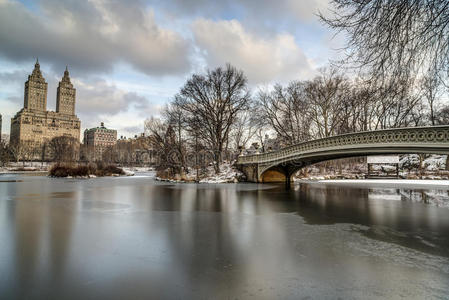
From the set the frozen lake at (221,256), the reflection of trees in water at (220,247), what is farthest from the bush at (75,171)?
the reflection of trees in water at (220,247)

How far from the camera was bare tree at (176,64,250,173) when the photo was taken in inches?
1219

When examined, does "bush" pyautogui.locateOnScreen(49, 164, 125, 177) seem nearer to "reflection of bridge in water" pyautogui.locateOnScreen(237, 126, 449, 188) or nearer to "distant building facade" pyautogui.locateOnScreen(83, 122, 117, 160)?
"reflection of bridge in water" pyautogui.locateOnScreen(237, 126, 449, 188)

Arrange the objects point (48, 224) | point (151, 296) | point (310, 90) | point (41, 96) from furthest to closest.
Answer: point (41, 96) → point (310, 90) → point (48, 224) → point (151, 296)

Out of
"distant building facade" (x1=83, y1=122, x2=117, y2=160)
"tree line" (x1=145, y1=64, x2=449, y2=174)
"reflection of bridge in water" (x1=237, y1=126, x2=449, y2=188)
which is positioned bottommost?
"reflection of bridge in water" (x1=237, y1=126, x2=449, y2=188)

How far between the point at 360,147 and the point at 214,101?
20125mm

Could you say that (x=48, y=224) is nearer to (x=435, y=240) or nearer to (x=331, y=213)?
(x=331, y=213)

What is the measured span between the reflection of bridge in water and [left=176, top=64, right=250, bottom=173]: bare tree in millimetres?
6245

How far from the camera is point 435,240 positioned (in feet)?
20.7

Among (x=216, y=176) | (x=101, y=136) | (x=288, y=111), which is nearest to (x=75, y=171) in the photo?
(x=216, y=176)

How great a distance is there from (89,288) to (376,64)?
6994mm

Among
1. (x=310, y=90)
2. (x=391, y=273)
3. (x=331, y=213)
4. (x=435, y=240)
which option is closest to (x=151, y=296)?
(x=391, y=273)

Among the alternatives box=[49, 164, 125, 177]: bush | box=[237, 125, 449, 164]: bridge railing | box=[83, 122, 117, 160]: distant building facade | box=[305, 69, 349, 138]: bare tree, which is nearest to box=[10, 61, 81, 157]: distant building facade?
box=[83, 122, 117, 160]: distant building facade

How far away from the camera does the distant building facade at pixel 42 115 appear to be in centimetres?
13062

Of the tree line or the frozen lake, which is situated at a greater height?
the tree line
